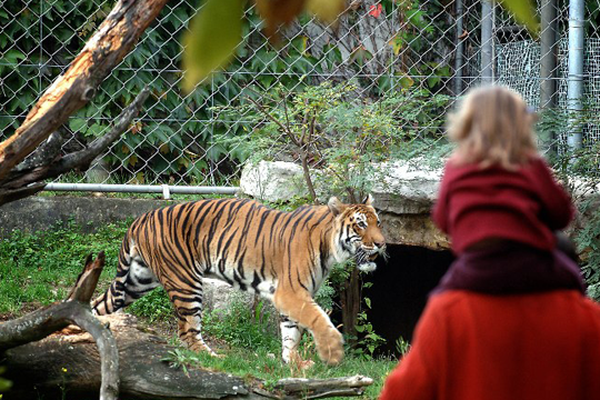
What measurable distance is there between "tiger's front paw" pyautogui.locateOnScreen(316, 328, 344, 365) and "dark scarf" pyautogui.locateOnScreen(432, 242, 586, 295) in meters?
3.93

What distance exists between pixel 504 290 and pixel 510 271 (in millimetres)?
47

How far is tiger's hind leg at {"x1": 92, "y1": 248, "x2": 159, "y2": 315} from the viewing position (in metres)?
6.52

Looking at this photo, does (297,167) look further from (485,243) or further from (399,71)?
(485,243)

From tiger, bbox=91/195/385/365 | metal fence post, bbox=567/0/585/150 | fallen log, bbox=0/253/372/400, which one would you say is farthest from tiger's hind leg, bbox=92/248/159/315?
metal fence post, bbox=567/0/585/150

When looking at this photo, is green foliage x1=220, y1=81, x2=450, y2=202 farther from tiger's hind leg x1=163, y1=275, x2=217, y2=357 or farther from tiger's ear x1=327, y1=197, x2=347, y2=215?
tiger's hind leg x1=163, y1=275, x2=217, y2=357

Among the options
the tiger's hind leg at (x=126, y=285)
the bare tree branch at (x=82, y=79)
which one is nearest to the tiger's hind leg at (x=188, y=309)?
the tiger's hind leg at (x=126, y=285)

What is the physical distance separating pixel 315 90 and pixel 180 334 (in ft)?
6.64

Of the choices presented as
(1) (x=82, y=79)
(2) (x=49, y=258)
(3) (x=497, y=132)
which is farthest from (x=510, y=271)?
(2) (x=49, y=258)

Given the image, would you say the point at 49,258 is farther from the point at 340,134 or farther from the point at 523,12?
the point at 523,12

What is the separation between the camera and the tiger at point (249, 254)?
6.15 meters

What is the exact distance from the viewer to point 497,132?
1.92 meters

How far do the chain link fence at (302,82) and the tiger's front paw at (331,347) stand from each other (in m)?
1.37

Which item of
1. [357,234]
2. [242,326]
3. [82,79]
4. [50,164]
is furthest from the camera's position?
[242,326]

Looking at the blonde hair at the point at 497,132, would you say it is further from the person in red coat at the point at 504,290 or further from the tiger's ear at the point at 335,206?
the tiger's ear at the point at 335,206
